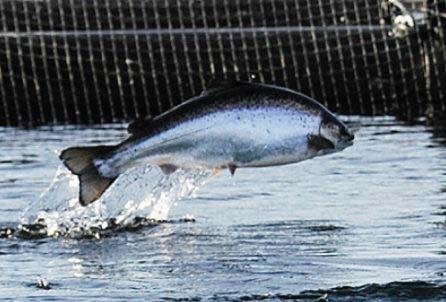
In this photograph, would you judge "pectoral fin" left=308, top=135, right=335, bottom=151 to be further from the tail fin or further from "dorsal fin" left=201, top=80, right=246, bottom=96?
the tail fin

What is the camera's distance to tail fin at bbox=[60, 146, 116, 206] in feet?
27.6

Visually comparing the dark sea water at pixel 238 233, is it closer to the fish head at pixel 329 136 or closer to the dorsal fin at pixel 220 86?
the fish head at pixel 329 136

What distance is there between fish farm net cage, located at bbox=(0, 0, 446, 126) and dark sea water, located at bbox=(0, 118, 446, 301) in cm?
466

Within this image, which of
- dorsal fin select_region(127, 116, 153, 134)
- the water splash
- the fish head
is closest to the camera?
the fish head

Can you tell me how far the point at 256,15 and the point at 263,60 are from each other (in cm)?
286

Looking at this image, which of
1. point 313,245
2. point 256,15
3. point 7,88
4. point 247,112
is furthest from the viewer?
point 256,15

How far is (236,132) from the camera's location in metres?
8.13

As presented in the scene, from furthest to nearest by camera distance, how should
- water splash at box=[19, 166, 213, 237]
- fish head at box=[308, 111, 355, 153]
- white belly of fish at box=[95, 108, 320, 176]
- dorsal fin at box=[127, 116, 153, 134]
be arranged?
water splash at box=[19, 166, 213, 237]
dorsal fin at box=[127, 116, 153, 134]
fish head at box=[308, 111, 355, 153]
white belly of fish at box=[95, 108, 320, 176]

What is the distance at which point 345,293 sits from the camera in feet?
27.5

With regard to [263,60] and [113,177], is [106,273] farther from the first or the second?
[263,60]

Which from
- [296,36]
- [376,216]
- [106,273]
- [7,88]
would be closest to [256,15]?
[296,36]

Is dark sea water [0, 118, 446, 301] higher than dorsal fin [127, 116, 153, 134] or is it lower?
lower

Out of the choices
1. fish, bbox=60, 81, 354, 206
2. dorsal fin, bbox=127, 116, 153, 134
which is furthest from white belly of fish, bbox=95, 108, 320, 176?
dorsal fin, bbox=127, 116, 153, 134

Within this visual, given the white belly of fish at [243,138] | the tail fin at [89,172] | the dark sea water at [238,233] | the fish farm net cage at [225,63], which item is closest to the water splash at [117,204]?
the dark sea water at [238,233]
